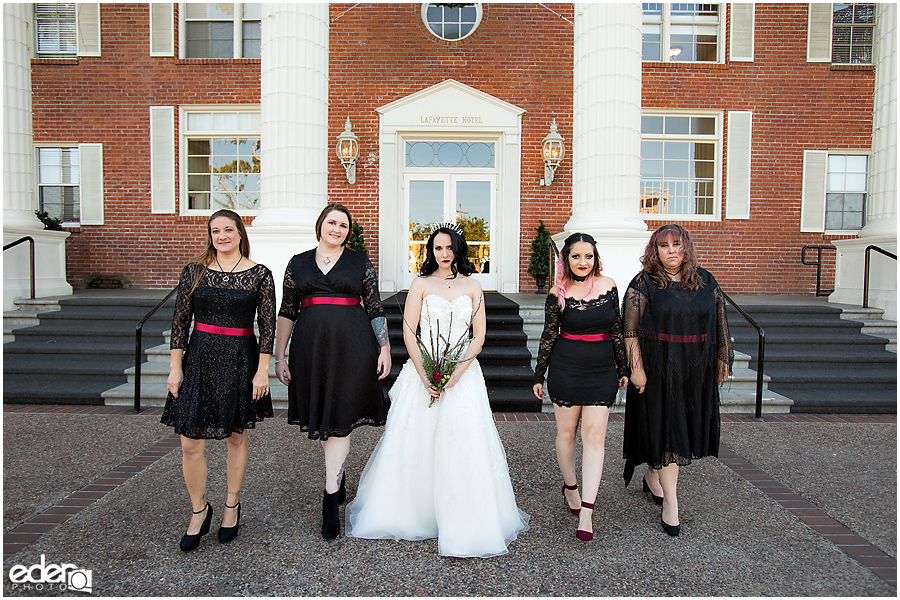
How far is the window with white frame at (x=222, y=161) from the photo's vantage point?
1148cm

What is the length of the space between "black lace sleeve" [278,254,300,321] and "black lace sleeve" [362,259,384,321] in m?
0.42

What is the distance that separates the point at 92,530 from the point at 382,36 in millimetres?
10067

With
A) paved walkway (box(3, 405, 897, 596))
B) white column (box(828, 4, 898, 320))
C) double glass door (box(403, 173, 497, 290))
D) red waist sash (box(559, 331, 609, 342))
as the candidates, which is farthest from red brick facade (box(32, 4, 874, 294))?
red waist sash (box(559, 331, 609, 342))

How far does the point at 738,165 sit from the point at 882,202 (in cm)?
315

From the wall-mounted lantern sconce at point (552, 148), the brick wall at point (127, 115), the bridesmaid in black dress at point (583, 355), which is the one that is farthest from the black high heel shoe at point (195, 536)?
the brick wall at point (127, 115)

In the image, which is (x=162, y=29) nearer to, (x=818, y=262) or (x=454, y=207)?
(x=454, y=207)

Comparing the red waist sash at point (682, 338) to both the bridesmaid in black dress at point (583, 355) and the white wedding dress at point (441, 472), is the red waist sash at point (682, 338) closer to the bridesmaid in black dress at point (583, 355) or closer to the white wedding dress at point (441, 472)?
the bridesmaid in black dress at point (583, 355)

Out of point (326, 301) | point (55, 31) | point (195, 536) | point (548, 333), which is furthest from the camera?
point (55, 31)

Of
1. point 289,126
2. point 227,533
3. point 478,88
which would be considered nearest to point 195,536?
point 227,533

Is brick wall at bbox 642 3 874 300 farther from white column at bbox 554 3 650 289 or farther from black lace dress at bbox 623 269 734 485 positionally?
black lace dress at bbox 623 269 734 485

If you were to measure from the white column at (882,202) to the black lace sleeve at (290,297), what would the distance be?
8.48 meters

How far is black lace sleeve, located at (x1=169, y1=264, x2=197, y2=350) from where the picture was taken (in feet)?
10.1

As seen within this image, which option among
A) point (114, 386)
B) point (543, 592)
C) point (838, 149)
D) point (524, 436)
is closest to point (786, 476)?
point (524, 436)

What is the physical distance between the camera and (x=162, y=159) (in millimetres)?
11258
